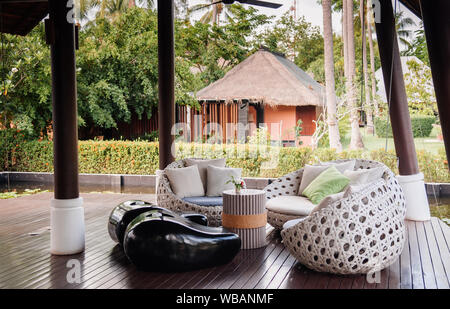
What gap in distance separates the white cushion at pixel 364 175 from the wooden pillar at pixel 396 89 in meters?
1.45

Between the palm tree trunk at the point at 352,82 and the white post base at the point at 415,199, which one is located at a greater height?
the palm tree trunk at the point at 352,82

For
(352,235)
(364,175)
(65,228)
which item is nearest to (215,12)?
(364,175)

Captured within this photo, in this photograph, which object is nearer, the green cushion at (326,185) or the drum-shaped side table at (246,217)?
the drum-shaped side table at (246,217)

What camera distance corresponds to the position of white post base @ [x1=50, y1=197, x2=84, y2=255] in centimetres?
433

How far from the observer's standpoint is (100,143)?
11078 mm

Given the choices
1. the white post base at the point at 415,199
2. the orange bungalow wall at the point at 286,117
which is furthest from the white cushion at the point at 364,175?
the orange bungalow wall at the point at 286,117

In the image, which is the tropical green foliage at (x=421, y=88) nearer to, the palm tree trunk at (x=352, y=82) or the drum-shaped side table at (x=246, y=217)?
the palm tree trunk at (x=352, y=82)

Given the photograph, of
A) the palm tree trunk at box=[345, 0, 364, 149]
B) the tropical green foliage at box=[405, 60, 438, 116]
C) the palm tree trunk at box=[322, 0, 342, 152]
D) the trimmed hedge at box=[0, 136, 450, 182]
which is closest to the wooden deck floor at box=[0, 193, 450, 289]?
the trimmed hedge at box=[0, 136, 450, 182]

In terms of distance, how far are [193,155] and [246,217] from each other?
610cm

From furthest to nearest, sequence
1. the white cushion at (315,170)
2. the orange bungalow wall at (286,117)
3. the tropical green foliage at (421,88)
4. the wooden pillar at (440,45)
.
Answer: the orange bungalow wall at (286,117) < the tropical green foliage at (421,88) < the white cushion at (315,170) < the wooden pillar at (440,45)

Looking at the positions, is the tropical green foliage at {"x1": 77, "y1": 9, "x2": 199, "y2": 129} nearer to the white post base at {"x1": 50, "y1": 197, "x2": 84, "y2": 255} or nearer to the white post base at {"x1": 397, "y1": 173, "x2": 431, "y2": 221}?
the white post base at {"x1": 50, "y1": 197, "x2": 84, "y2": 255}

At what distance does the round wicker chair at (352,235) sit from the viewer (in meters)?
3.53

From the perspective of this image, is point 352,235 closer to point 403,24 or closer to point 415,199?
point 415,199

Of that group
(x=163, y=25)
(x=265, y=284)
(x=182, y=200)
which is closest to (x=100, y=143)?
(x=163, y=25)
